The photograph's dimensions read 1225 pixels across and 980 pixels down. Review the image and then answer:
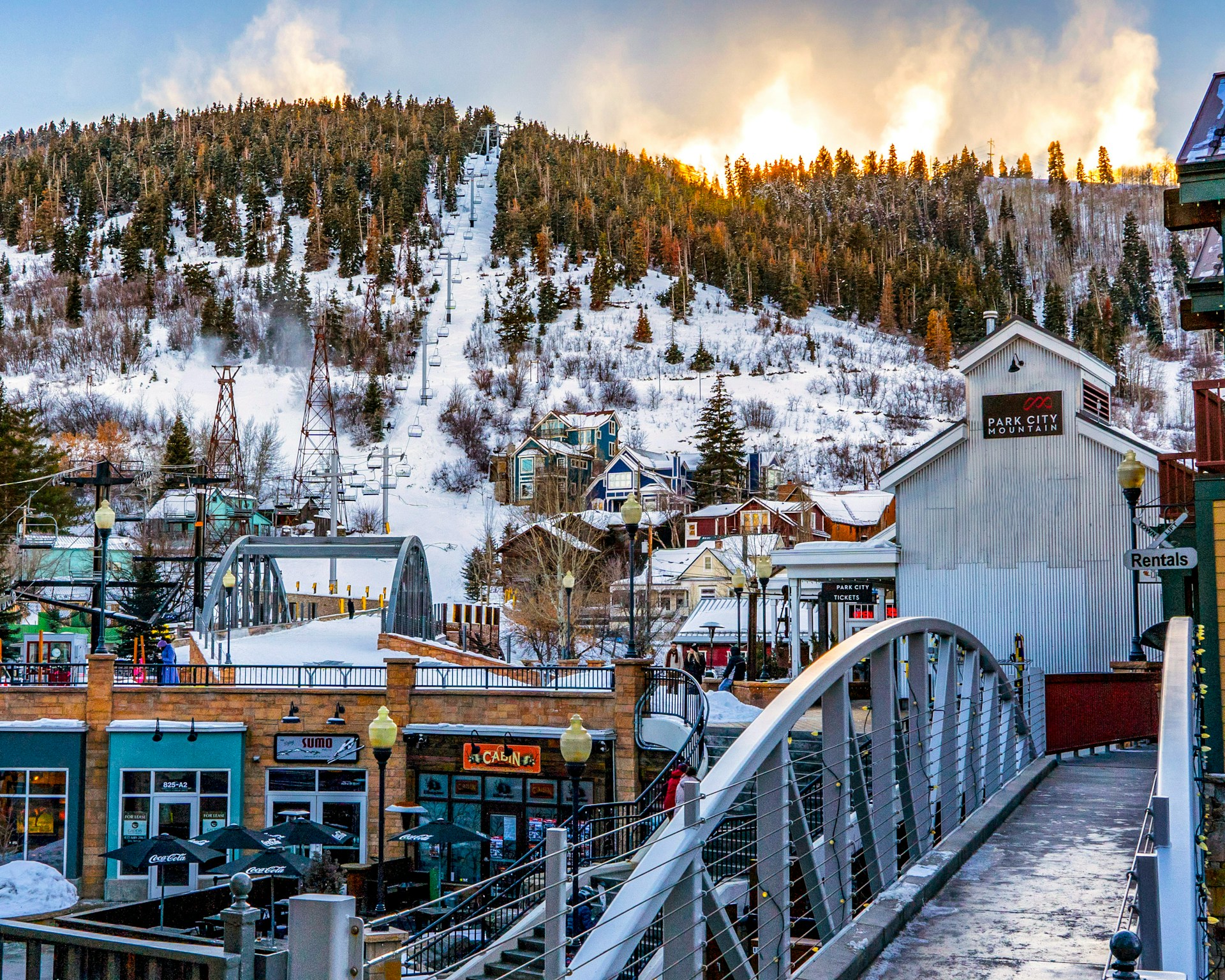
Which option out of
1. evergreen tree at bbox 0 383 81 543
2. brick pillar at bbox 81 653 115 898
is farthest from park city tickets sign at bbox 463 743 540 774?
evergreen tree at bbox 0 383 81 543

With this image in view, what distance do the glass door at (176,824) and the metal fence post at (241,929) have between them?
13332mm

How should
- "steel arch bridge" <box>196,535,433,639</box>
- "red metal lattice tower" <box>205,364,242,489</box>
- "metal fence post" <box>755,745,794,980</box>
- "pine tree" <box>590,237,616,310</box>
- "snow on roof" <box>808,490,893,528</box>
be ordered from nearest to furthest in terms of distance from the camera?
"metal fence post" <box>755,745,794,980</box>
"steel arch bridge" <box>196,535,433,639</box>
"snow on roof" <box>808,490,893,528</box>
"red metal lattice tower" <box>205,364,242,489</box>
"pine tree" <box>590,237,616,310</box>

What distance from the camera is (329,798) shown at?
2467cm

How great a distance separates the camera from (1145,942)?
4.00m

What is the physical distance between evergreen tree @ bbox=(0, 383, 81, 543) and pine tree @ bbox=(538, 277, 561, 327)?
74.8 meters

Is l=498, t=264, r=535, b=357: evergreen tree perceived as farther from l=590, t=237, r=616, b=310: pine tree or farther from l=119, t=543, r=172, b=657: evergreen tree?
l=119, t=543, r=172, b=657: evergreen tree

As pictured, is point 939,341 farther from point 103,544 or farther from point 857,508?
point 103,544

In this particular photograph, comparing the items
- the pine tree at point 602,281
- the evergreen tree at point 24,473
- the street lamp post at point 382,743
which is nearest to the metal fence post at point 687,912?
the street lamp post at point 382,743

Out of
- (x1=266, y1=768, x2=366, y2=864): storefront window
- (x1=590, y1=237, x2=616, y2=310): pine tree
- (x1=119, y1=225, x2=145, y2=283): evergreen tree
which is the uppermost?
(x1=119, y1=225, x2=145, y2=283): evergreen tree

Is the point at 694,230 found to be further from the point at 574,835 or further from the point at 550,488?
the point at 574,835

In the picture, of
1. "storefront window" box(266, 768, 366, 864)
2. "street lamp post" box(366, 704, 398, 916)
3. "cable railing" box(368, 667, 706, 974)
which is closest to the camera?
"cable railing" box(368, 667, 706, 974)

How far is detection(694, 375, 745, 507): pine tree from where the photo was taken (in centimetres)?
9062

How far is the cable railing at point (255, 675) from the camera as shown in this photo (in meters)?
25.1

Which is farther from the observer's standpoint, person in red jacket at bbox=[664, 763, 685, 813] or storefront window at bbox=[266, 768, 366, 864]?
storefront window at bbox=[266, 768, 366, 864]
